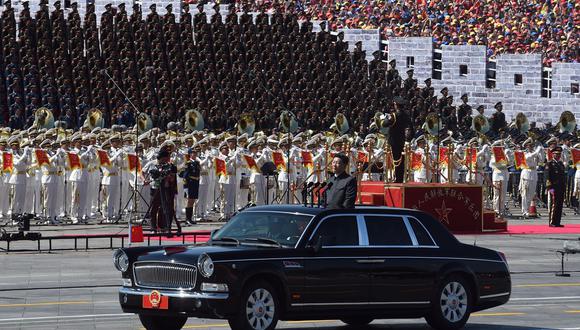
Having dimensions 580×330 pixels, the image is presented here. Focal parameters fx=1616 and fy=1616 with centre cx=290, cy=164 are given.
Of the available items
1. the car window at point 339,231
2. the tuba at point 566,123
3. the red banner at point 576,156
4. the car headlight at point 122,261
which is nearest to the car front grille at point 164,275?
the car headlight at point 122,261

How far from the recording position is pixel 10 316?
1784 centimetres

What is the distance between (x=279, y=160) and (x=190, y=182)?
4081 mm

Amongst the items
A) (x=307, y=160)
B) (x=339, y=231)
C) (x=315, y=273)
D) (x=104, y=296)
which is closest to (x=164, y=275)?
(x=315, y=273)

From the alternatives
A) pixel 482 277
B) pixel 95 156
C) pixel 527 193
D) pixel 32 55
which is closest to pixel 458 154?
pixel 527 193

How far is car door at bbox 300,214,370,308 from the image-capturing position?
16.4 metres

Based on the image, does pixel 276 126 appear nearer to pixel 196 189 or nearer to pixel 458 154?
pixel 458 154

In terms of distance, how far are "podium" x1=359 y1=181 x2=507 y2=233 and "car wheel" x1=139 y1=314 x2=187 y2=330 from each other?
632 inches

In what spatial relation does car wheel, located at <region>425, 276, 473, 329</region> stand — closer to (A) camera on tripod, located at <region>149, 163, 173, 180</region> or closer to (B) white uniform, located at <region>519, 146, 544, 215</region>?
(A) camera on tripod, located at <region>149, 163, 173, 180</region>

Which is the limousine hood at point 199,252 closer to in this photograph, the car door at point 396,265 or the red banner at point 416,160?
the car door at point 396,265

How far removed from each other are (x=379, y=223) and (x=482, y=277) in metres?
1.36

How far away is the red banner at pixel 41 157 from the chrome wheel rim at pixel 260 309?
19.1m

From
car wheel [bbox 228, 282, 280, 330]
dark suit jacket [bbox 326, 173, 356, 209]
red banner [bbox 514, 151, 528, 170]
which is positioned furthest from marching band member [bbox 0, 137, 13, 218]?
car wheel [bbox 228, 282, 280, 330]

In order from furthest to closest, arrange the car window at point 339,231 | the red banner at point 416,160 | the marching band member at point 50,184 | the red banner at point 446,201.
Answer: the red banner at point 416,160
the marching band member at point 50,184
the red banner at point 446,201
the car window at point 339,231

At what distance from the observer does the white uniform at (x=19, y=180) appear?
34.3 meters
